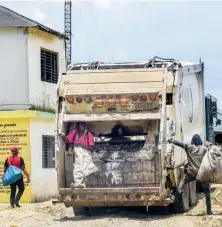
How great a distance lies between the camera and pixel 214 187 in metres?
18.3

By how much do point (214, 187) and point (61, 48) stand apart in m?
7.31

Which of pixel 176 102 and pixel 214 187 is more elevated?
pixel 176 102

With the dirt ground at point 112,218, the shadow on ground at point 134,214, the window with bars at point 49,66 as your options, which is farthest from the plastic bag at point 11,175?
the window with bars at point 49,66

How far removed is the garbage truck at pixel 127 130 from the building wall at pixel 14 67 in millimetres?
6249

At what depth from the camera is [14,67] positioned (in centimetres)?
2012

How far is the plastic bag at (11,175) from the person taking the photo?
16.2 m

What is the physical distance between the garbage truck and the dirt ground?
32 centimetres

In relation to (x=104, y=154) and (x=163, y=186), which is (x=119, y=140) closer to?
(x=104, y=154)

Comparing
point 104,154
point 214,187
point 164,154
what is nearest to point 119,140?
point 104,154

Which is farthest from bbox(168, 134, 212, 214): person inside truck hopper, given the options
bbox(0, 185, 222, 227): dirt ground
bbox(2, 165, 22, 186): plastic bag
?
bbox(2, 165, 22, 186): plastic bag

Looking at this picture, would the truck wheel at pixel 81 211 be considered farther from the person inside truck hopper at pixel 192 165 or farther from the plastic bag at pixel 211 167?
the plastic bag at pixel 211 167

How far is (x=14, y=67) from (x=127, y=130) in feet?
23.4

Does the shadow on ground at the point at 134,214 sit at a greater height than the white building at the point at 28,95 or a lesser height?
lesser

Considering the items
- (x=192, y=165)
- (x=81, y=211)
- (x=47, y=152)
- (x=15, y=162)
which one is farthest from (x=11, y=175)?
(x=192, y=165)
